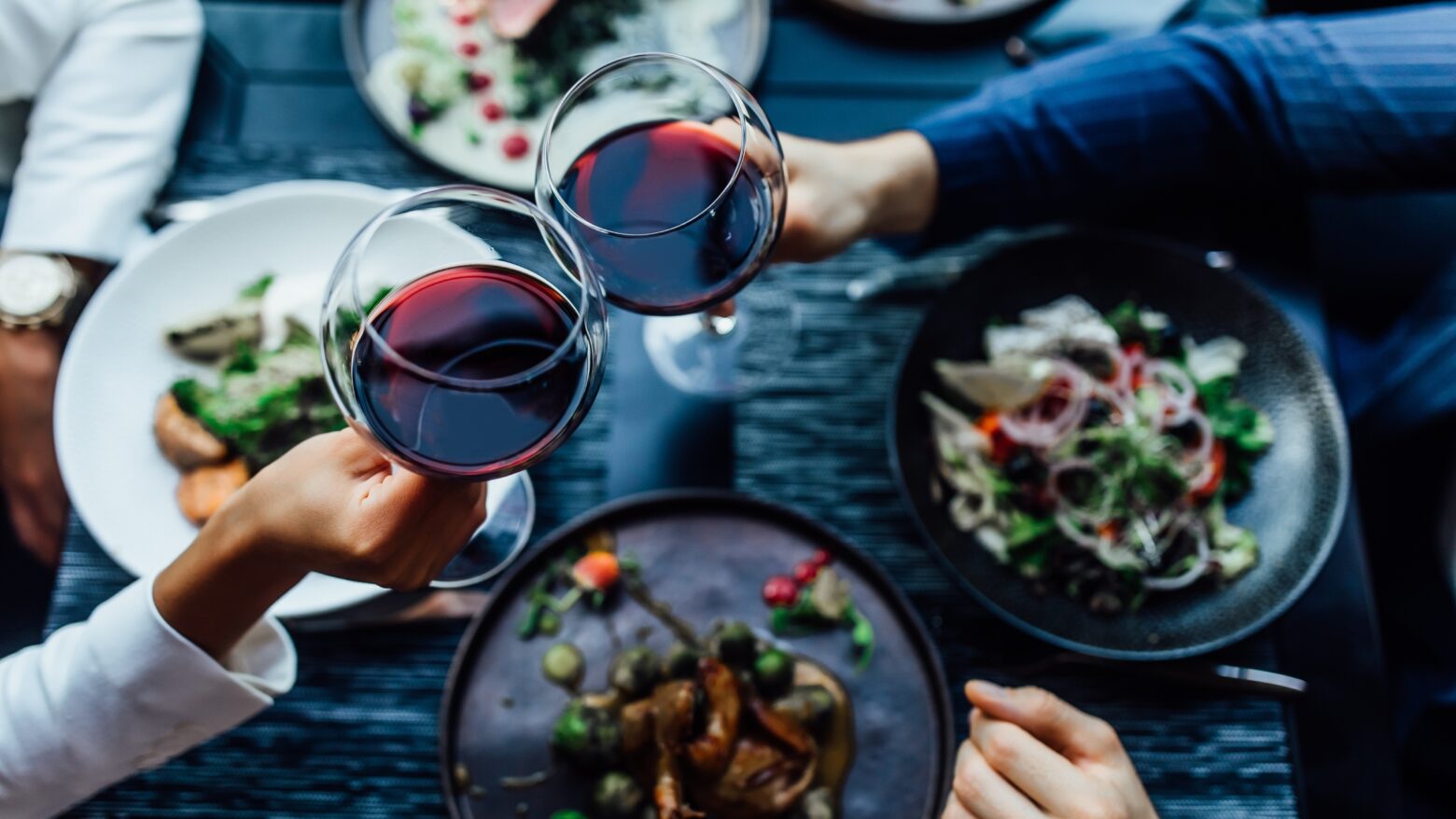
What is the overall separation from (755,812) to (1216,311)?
976mm

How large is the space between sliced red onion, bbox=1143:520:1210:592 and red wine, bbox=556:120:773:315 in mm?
726

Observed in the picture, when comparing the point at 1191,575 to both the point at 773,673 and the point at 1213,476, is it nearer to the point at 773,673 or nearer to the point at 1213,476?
the point at 1213,476

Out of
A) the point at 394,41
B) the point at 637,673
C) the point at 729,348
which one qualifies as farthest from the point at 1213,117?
the point at 394,41

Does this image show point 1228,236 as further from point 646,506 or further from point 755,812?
point 755,812

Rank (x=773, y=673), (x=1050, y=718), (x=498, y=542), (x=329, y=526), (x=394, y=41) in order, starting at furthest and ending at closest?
(x=394, y=41) < (x=498, y=542) < (x=773, y=673) < (x=1050, y=718) < (x=329, y=526)

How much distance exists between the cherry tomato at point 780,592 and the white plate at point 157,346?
381 millimetres

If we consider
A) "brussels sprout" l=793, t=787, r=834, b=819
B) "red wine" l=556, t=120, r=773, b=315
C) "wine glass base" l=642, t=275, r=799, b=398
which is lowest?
"brussels sprout" l=793, t=787, r=834, b=819

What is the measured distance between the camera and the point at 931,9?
1.69 meters

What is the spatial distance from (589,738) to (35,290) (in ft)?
3.34

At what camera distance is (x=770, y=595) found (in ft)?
4.47

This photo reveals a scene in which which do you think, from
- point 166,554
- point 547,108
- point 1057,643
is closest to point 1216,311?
point 1057,643

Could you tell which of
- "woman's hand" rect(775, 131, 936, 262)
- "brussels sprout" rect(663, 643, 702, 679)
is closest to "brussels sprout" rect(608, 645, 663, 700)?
"brussels sprout" rect(663, 643, 702, 679)

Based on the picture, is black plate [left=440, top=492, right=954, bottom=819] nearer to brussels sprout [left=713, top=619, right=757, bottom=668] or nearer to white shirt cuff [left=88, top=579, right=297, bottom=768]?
brussels sprout [left=713, top=619, right=757, bottom=668]

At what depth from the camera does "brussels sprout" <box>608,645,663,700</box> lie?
1.30 m
